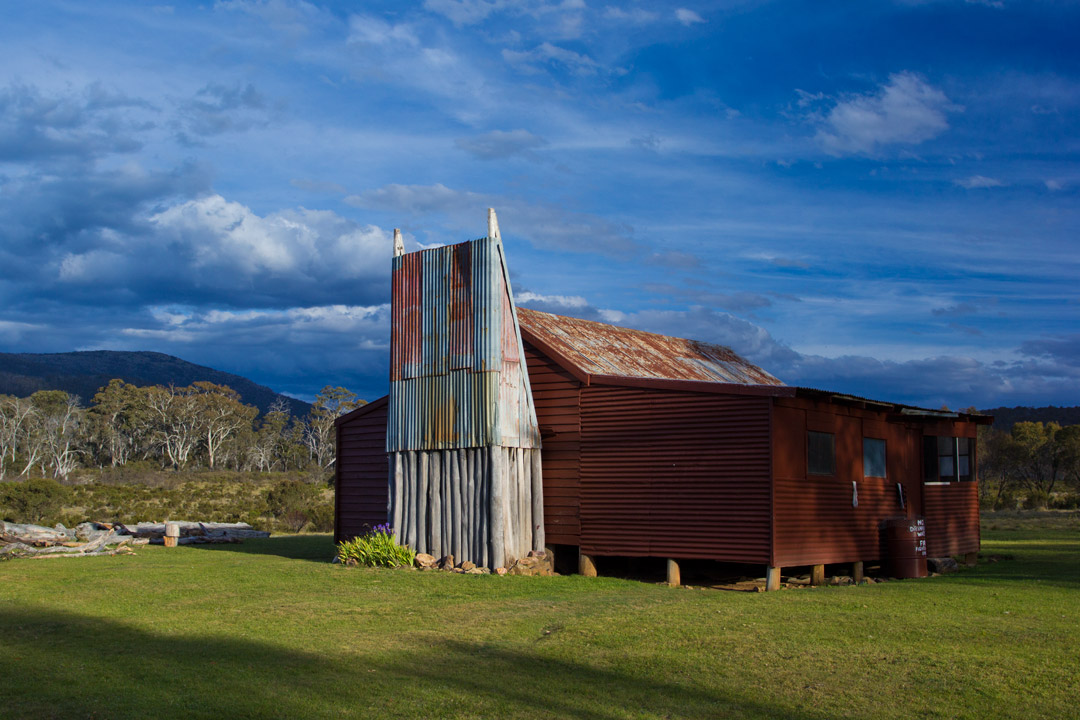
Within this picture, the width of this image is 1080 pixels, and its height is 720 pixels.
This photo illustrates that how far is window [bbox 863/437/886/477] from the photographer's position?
2080 cm

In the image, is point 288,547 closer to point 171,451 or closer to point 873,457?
point 873,457

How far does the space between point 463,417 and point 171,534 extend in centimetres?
1155

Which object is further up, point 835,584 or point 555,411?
point 555,411

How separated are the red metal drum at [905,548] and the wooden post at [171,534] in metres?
19.0

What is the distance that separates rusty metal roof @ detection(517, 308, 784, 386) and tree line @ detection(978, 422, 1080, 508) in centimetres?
3685

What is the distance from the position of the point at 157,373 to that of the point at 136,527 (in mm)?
137358

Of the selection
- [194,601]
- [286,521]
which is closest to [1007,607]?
[194,601]

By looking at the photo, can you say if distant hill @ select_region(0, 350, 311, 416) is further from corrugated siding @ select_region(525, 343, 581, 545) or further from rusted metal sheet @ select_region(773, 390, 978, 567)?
rusted metal sheet @ select_region(773, 390, 978, 567)

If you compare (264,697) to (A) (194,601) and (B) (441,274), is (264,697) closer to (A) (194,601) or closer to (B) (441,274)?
(A) (194,601)

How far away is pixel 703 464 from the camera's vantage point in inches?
719

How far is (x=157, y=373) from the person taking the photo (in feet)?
515

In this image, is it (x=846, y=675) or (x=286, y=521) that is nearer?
(x=846, y=675)

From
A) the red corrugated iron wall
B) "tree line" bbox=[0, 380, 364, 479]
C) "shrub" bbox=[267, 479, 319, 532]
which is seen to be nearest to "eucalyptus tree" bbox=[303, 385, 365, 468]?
"tree line" bbox=[0, 380, 364, 479]

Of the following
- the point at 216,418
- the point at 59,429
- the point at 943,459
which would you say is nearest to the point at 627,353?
the point at 943,459
